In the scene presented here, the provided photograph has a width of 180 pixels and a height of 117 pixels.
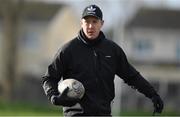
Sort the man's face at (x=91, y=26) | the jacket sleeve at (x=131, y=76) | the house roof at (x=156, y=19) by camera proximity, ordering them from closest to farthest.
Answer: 1. the man's face at (x=91, y=26)
2. the jacket sleeve at (x=131, y=76)
3. the house roof at (x=156, y=19)

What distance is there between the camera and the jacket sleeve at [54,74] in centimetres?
758

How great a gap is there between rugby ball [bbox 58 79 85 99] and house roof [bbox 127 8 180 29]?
166ft

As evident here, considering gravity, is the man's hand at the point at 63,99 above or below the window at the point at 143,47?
below

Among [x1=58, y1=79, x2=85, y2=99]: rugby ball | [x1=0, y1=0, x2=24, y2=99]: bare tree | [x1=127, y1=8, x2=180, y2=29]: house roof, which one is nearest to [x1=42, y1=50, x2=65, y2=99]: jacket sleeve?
[x1=58, y1=79, x2=85, y2=99]: rugby ball

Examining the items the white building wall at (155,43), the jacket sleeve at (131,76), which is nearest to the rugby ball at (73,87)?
the jacket sleeve at (131,76)

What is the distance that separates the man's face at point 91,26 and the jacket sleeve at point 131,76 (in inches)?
16.2

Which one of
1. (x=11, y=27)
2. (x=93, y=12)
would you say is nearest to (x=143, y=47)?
(x=11, y=27)

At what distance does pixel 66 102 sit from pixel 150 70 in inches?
1955

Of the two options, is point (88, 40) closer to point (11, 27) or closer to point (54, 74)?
point (54, 74)

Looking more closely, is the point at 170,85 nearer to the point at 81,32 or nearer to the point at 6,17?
the point at 6,17

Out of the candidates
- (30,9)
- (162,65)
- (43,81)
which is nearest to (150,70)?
(162,65)

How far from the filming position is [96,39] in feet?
25.1

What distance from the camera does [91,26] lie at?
24.7ft

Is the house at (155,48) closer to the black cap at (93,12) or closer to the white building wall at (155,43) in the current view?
the white building wall at (155,43)
